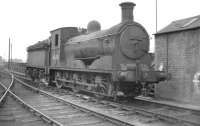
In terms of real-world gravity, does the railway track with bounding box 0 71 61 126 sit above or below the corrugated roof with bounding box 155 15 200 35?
below

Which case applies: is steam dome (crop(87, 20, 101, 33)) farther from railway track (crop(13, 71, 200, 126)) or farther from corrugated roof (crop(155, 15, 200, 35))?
railway track (crop(13, 71, 200, 126))

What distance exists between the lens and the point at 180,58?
11.3 meters

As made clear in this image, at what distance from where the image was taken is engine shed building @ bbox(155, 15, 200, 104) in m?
10.5

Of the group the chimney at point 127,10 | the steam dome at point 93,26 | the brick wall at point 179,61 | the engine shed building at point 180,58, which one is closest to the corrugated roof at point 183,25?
the engine shed building at point 180,58

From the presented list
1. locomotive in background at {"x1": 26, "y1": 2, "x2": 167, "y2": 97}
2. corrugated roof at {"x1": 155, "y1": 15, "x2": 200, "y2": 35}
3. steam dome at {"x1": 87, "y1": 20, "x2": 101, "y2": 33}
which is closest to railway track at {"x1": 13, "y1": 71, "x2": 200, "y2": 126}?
locomotive in background at {"x1": 26, "y1": 2, "x2": 167, "y2": 97}

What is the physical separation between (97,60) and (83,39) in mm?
2418

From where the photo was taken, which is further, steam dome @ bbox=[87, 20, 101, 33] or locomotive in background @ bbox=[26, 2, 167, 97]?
steam dome @ bbox=[87, 20, 101, 33]

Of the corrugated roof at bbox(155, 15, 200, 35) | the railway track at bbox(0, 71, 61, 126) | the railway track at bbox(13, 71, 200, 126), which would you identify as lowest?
the railway track at bbox(0, 71, 61, 126)

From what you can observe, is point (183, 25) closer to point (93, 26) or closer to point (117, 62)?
point (117, 62)

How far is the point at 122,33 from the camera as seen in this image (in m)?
10.1

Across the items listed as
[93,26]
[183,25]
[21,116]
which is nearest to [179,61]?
[183,25]

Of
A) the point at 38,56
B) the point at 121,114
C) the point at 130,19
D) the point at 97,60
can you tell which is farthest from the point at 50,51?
Result: the point at 121,114

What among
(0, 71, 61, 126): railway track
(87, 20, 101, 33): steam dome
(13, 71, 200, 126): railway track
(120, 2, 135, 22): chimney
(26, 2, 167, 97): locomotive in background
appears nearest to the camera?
(13, 71, 200, 126): railway track

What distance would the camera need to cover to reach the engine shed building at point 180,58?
10547mm
